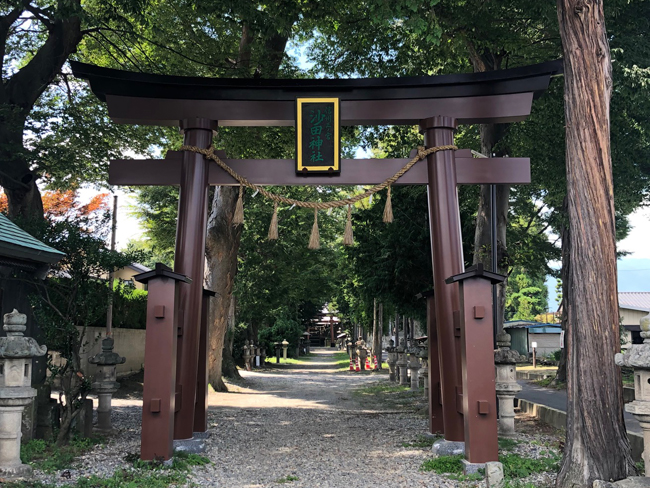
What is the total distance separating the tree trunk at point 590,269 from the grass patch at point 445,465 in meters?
1.52

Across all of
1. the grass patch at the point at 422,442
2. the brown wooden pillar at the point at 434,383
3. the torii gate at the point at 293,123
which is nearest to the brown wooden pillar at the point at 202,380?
the torii gate at the point at 293,123

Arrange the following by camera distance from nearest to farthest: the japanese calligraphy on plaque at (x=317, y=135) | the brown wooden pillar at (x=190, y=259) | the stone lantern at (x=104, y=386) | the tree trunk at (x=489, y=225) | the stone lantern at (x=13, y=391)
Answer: the stone lantern at (x=13, y=391) < the brown wooden pillar at (x=190, y=259) < the japanese calligraphy on plaque at (x=317, y=135) < the stone lantern at (x=104, y=386) < the tree trunk at (x=489, y=225)

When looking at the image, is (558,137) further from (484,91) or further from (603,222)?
(603,222)

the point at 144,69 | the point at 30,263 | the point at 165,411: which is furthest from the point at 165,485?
the point at 144,69

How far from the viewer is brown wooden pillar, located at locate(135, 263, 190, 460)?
7512mm

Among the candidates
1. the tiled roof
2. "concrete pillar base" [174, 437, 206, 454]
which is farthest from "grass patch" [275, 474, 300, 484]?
the tiled roof

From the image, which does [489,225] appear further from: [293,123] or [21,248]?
[21,248]

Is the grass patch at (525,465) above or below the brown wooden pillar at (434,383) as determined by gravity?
below

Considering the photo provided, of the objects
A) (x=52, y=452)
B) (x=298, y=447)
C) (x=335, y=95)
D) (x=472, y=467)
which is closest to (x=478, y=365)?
(x=472, y=467)

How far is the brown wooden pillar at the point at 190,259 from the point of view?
28.2 ft

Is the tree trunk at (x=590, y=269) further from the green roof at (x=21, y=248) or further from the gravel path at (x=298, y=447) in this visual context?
the green roof at (x=21, y=248)

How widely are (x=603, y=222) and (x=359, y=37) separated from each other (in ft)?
32.1

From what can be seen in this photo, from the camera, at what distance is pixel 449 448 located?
8242mm

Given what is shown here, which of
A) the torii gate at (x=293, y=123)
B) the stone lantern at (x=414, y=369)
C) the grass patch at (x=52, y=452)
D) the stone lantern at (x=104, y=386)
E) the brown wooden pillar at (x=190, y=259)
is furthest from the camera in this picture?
the stone lantern at (x=414, y=369)
